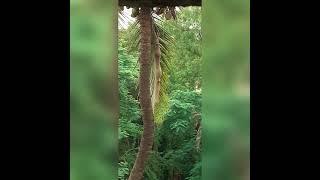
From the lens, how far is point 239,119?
0.95m

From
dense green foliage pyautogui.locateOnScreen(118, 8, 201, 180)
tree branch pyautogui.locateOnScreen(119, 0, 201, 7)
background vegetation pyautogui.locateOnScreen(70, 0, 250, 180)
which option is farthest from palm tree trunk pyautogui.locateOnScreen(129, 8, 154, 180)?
dense green foliage pyautogui.locateOnScreen(118, 8, 201, 180)

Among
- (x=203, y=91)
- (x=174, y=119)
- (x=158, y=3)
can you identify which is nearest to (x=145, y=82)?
(x=158, y=3)

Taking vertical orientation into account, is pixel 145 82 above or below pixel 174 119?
above

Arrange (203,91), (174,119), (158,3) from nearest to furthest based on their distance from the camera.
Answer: (203,91), (158,3), (174,119)

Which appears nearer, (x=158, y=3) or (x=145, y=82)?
(x=158, y=3)

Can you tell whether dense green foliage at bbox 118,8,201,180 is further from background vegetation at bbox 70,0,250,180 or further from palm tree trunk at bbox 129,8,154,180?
background vegetation at bbox 70,0,250,180

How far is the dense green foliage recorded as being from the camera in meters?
7.22

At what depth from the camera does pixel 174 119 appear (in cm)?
767

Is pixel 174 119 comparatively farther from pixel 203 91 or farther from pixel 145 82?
pixel 203 91

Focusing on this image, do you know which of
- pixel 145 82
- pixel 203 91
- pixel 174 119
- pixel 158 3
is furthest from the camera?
pixel 174 119
